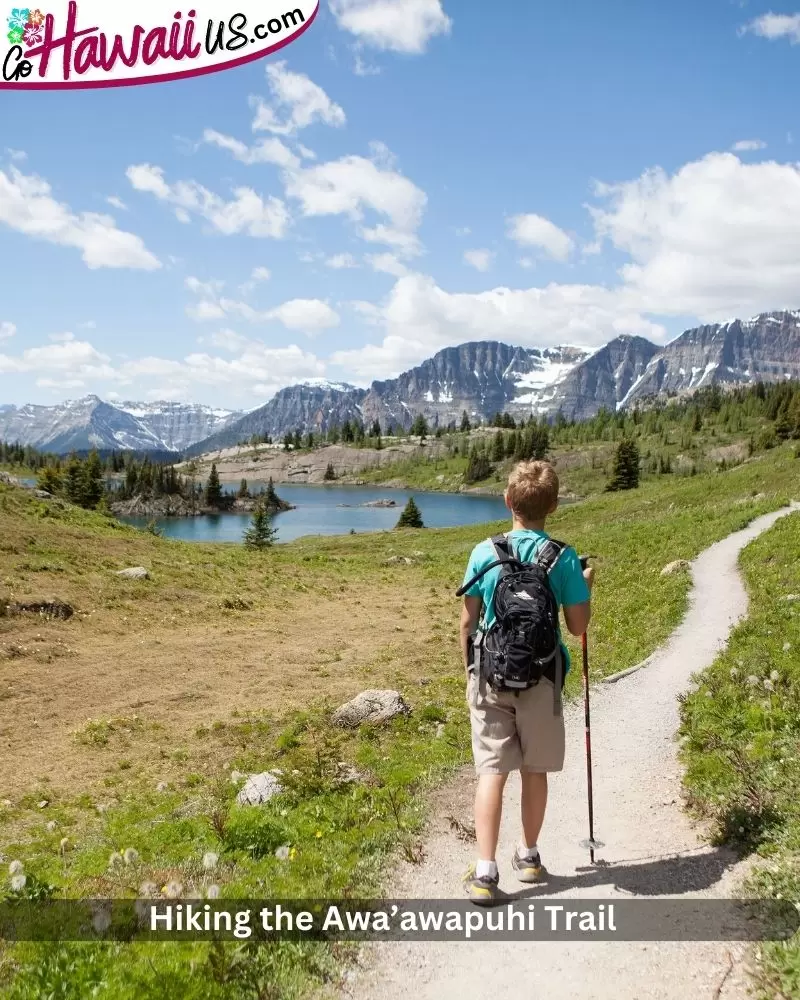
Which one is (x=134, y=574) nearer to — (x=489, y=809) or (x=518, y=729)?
(x=489, y=809)

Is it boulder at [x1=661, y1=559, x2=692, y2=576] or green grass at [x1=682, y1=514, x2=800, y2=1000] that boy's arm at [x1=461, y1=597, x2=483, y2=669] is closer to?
green grass at [x1=682, y1=514, x2=800, y2=1000]

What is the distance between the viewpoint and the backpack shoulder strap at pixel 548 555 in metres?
6.53

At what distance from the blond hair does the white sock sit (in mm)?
3913

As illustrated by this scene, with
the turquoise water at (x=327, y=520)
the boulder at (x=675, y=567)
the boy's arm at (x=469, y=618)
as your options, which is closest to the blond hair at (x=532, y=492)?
the boy's arm at (x=469, y=618)

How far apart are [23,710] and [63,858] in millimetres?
7960

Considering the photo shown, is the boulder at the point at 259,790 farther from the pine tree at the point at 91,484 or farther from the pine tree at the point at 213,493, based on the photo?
the pine tree at the point at 213,493

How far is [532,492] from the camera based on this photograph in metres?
6.72

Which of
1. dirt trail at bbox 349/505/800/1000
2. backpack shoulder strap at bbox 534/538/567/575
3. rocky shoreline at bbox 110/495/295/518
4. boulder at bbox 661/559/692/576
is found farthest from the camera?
rocky shoreline at bbox 110/495/295/518

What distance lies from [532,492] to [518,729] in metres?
2.64

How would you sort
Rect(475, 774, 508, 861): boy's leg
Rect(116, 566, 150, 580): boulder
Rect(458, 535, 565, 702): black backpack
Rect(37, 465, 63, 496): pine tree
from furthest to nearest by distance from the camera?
Rect(37, 465, 63, 496): pine tree < Rect(116, 566, 150, 580): boulder < Rect(475, 774, 508, 861): boy's leg < Rect(458, 535, 565, 702): black backpack

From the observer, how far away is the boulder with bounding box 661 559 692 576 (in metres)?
24.0

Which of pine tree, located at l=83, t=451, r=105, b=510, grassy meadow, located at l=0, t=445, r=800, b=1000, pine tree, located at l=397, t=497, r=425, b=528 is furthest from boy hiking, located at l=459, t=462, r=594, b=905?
pine tree, located at l=83, t=451, r=105, b=510

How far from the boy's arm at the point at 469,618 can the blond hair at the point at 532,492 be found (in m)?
1.10

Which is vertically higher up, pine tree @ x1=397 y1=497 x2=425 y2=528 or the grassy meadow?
the grassy meadow
